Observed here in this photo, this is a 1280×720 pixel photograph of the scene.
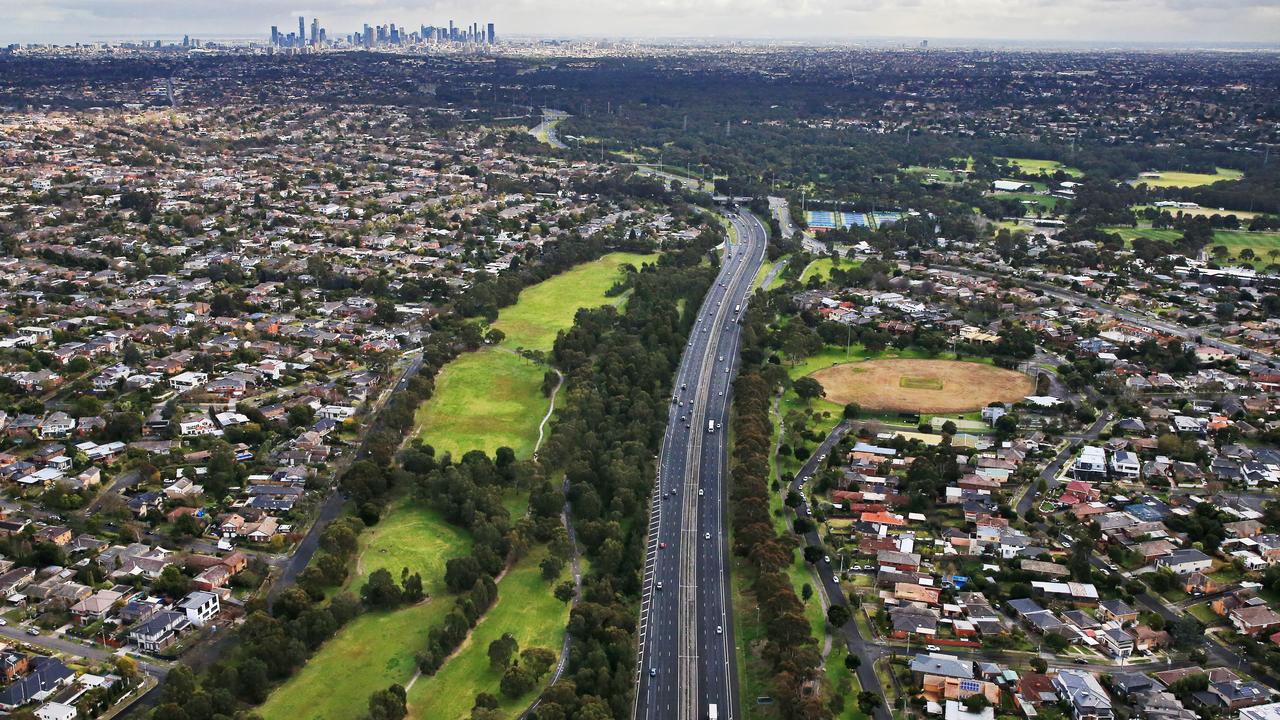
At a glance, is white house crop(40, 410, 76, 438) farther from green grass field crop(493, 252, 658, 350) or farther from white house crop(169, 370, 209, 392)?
green grass field crop(493, 252, 658, 350)

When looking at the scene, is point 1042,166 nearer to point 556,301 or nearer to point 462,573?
point 556,301

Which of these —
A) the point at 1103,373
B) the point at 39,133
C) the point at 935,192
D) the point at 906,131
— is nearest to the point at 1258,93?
the point at 906,131

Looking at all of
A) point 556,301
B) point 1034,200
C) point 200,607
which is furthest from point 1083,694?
point 1034,200

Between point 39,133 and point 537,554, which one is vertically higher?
point 39,133

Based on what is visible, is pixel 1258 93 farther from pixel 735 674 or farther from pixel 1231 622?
pixel 735 674

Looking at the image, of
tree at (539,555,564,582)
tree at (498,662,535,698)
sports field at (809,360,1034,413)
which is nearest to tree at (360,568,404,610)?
tree at (539,555,564,582)

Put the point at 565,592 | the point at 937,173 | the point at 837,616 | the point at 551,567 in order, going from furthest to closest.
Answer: the point at 937,173
the point at 551,567
the point at 565,592
the point at 837,616
